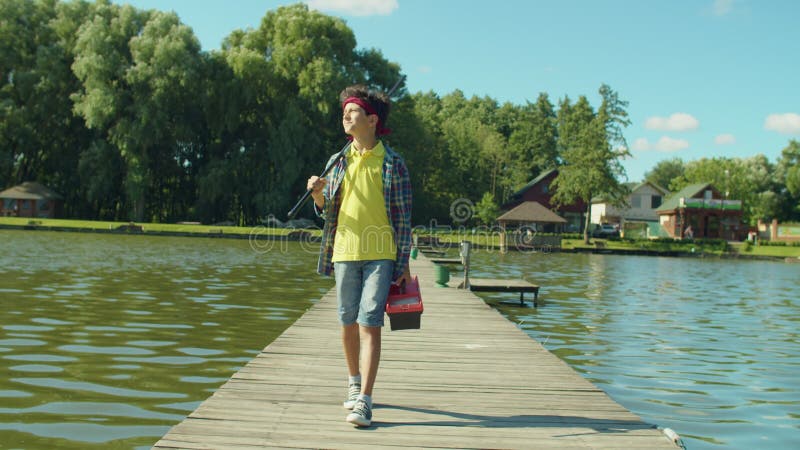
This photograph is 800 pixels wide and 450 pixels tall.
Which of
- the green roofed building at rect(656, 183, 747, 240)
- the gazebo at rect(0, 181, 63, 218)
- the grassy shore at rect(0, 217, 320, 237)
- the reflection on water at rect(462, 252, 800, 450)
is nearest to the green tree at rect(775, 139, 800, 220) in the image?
the green roofed building at rect(656, 183, 747, 240)

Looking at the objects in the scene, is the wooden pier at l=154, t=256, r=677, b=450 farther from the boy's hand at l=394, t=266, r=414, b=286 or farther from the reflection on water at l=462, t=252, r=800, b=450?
the reflection on water at l=462, t=252, r=800, b=450

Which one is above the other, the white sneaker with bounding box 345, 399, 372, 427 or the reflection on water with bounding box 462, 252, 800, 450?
the white sneaker with bounding box 345, 399, 372, 427

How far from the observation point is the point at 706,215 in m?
65.6

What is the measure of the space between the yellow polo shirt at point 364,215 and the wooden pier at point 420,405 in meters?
1.09

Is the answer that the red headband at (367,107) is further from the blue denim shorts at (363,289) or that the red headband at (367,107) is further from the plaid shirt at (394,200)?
the blue denim shorts at (363,289)

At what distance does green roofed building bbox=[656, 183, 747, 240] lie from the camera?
2552 inches

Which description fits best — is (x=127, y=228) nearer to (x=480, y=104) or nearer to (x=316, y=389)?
(x=316, y=389)

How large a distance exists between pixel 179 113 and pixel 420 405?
47.6m

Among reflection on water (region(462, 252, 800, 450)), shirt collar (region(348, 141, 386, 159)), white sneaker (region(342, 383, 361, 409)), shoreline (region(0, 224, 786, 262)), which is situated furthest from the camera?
shoreline (region(0, 224, 786, 262))

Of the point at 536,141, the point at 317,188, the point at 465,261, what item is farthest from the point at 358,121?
the point at 536,141

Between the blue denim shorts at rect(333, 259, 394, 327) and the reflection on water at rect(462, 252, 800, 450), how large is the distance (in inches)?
125

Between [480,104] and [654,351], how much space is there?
88.7 m

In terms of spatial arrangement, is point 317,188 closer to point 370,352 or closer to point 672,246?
point 370,352

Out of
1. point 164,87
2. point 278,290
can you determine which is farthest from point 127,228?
point 278,290
